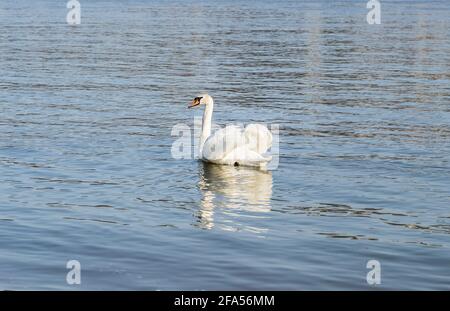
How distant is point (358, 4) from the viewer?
295 ft

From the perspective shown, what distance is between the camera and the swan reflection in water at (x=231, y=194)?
16.2 m

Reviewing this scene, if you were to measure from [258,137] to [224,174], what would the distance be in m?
1.00

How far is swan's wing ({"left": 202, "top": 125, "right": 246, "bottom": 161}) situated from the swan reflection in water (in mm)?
268

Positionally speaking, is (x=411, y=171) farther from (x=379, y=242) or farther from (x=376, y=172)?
(x=379, y=242)

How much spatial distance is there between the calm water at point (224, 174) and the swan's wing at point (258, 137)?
554 mm

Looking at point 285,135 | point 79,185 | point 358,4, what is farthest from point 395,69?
point 358,4

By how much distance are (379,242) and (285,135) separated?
953cm

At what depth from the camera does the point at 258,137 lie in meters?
20.3
